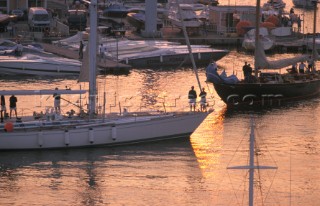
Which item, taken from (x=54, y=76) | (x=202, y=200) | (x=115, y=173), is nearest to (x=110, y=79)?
(x=54, y=76)

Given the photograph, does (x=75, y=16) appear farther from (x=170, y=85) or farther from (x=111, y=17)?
(x=170, y=85)

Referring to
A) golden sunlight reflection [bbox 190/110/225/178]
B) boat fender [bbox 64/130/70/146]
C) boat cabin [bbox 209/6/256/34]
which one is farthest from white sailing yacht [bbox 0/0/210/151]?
boat cabin [bbox 209/6/256/34]

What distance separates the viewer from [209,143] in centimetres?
4750

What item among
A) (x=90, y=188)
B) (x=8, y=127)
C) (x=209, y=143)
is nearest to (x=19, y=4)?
(x=209, y=143)

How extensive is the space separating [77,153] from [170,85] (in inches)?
711

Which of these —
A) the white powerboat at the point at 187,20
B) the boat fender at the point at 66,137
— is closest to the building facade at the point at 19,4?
the white powerboat at the point at 187,20

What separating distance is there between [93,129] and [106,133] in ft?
2.07

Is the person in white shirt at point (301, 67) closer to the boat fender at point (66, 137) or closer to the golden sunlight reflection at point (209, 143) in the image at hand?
the golden sunlight reflection at point (209, 143)

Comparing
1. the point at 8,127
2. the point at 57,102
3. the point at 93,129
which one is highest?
the point at 57,102

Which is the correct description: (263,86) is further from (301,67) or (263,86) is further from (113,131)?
(113,131)

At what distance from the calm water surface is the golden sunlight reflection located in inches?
1.4

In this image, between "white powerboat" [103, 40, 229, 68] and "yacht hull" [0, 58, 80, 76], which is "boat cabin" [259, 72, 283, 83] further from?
"yacht hull" [0, 58, 80, 76]

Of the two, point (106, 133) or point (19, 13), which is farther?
point (19, 13)

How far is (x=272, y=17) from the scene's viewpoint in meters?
89.1
